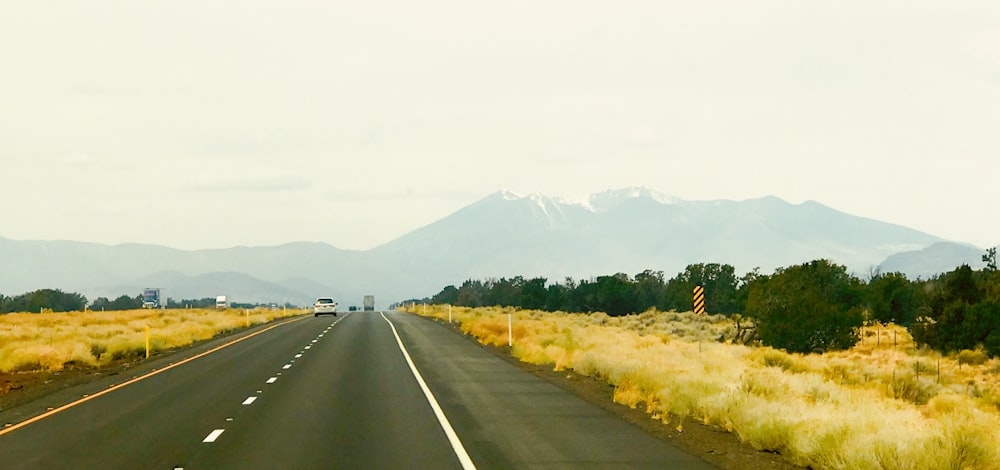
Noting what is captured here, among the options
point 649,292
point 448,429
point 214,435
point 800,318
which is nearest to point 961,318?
point 800,318

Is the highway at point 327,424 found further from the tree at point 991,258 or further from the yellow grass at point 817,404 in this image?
the tree at point 991,258

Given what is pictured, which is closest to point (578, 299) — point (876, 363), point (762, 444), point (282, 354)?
point (876, 363)

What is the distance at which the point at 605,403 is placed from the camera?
61.1 feet

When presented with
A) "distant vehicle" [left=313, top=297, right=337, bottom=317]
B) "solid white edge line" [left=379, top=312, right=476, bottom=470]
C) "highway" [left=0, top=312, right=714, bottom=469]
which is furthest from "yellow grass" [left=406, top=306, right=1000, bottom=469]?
"distant vehicle" [left=313, top=297, right=337, bottom=317]

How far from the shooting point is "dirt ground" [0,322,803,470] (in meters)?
12.4

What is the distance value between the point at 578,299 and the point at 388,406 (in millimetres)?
110280

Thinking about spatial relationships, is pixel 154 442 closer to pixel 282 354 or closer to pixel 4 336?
pixel 282 354

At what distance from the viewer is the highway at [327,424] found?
474 inches

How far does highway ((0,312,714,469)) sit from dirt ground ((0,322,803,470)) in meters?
0.40

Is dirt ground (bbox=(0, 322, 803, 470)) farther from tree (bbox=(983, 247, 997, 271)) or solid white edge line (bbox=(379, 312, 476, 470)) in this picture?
tree (bbox=(983, 247, 997, 271))

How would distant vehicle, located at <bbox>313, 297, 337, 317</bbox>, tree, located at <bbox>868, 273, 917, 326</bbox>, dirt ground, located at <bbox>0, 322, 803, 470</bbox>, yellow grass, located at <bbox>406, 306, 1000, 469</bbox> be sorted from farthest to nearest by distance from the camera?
distant vehicle, located at <bbox>313, 297, 337, 317</bbox> → tree, located at <bbox>868, 273, 917, 326</bbox> → dirt ground, located at <bbox>0, 322, 803, 470</bbox> → yellow grass, located at <bbox>406, 306, 1000, 469</bbox>

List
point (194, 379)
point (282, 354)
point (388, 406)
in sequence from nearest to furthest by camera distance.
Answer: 1. point (388, 406)
2. point (194, 379)
3. point (282, 354)

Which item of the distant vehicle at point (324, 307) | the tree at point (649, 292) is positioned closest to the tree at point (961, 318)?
the distant vehicle at point (324, 307)

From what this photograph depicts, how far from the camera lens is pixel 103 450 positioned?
12.8 metres
